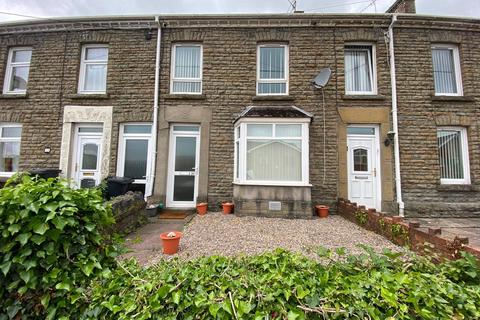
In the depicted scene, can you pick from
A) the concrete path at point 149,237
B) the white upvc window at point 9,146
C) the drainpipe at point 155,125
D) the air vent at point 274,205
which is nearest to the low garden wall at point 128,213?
the concrete path at point 149,237

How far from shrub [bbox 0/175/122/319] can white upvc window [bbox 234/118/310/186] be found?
4.60m

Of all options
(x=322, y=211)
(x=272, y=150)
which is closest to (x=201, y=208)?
(x=272, y=150)

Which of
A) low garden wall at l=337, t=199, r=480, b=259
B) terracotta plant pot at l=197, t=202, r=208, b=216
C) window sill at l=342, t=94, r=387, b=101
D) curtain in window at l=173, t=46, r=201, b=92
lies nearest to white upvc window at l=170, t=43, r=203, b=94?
curtain in window at l=173, t=46, r=201, b=92

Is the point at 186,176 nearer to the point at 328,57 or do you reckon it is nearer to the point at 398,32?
the point at 328,57

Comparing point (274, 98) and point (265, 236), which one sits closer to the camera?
point (265, 236)

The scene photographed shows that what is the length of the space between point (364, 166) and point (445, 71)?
3.99 meters

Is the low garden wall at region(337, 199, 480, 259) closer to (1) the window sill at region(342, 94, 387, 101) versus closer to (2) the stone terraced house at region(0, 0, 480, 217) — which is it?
(2) the stone terraced house at region(0, 0, 480, 217)

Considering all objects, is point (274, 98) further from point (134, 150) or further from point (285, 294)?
point (285, 294)

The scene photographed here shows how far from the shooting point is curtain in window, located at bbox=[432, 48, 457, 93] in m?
6.96

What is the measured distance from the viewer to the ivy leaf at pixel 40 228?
1509mm

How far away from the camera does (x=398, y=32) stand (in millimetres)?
6922

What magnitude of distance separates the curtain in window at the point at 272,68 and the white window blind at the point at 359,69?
2040 mm

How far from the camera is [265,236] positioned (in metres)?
4.39

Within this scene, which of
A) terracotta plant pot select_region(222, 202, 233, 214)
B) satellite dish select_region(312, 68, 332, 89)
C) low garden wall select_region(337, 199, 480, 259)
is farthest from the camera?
satellite dish select_region(312, 68, 332, 89)
